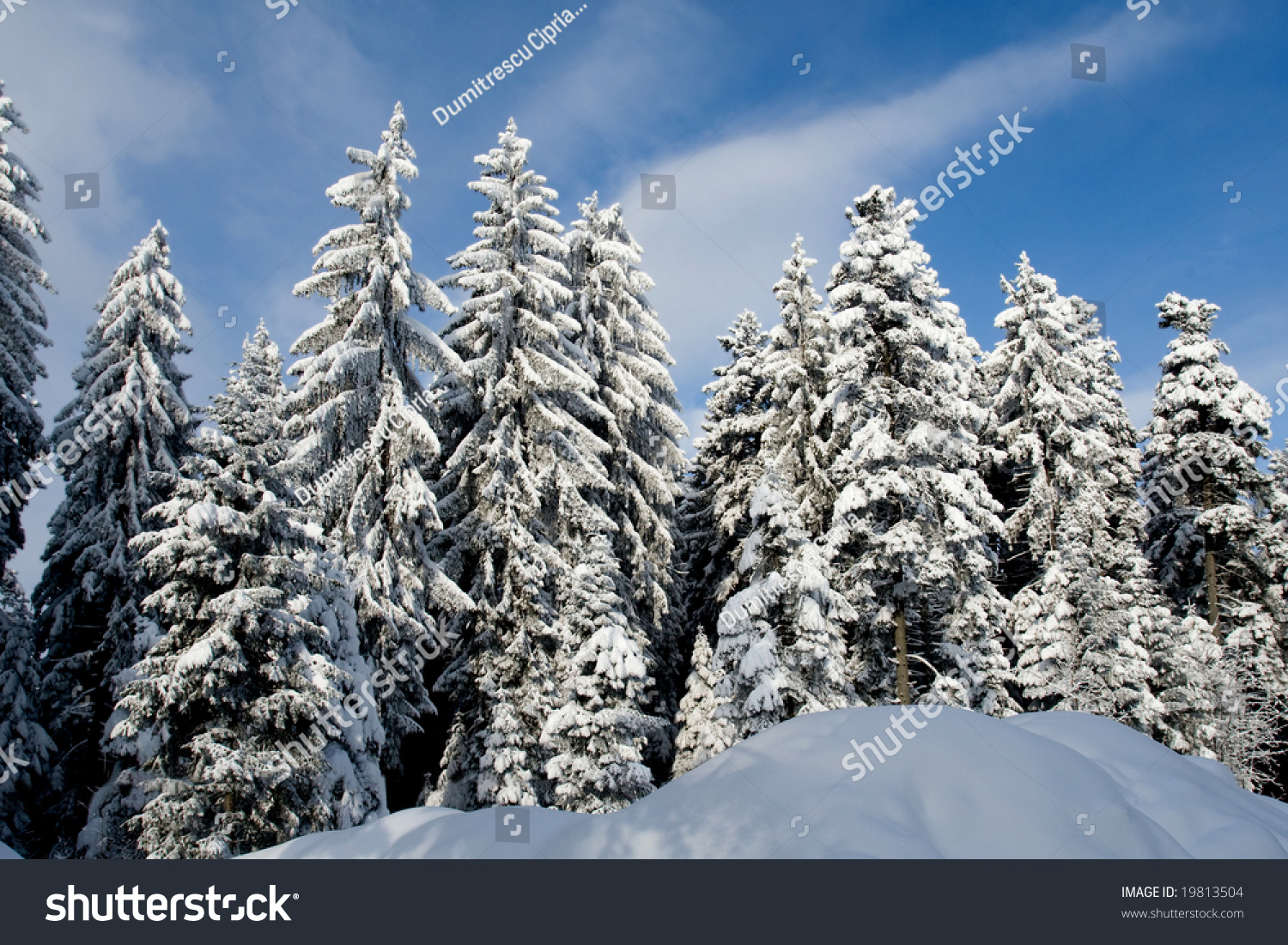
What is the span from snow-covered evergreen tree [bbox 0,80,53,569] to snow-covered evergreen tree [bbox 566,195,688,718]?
12.6 meters

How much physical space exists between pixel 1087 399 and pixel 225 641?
25.7m

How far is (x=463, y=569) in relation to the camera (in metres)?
19.3

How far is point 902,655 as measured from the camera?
684 inches

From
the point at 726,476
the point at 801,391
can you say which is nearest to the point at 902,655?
the point at 801,391

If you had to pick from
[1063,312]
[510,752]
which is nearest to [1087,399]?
[1063,312]

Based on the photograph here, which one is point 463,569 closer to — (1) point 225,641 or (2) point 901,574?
(1) point 225,641

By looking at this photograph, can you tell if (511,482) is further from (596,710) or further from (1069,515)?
(1069,515)

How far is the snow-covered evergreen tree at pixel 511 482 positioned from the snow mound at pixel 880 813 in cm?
1082

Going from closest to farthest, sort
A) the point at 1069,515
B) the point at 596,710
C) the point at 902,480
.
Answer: the point at 596,710, the point at 902,480, the point at 1069,515

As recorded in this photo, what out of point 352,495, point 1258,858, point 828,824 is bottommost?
point 1258,858

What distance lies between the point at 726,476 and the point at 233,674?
1661cm

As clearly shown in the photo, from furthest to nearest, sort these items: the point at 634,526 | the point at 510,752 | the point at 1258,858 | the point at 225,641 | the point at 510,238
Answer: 1. the point at 634,526
2. the point at 510,238
3. the point at 510,752
4. the point at 225,641
5. the point at 1258,858

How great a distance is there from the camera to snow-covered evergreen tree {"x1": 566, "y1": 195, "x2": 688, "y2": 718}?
2192 cm
